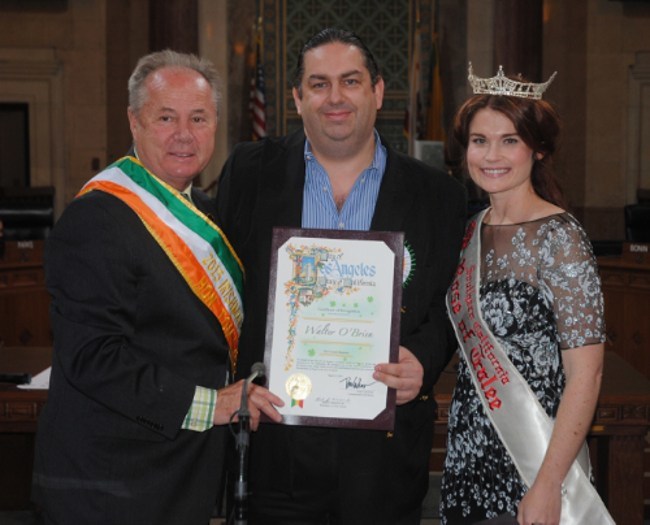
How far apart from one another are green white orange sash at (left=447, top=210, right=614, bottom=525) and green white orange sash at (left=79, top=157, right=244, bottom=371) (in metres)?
0.63

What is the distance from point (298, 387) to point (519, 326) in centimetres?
59

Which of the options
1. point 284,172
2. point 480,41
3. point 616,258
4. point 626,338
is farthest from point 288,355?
point 480,41

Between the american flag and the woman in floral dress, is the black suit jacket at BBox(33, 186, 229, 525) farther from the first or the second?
the american flag

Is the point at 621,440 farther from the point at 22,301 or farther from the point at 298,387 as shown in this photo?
the point at 22,301

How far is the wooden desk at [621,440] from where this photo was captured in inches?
146

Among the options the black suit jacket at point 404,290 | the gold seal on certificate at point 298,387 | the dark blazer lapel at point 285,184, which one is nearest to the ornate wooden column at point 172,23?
the dark blazer lapel at point 285,184

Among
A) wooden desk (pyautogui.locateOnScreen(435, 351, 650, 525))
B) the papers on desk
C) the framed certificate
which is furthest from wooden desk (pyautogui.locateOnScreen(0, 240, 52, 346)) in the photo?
the framed certificate

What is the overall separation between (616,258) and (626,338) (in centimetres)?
77

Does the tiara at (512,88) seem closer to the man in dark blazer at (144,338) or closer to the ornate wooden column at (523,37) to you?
the man in dark blazer at (144,338)

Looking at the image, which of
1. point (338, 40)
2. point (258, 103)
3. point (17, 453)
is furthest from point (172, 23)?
point (338, 40)

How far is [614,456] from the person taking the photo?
380cm

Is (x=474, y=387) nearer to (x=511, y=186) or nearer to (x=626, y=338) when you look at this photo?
(x=511, y=186)

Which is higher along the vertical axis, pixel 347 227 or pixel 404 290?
pixel 347 227

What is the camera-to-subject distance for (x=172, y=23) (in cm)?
1040
